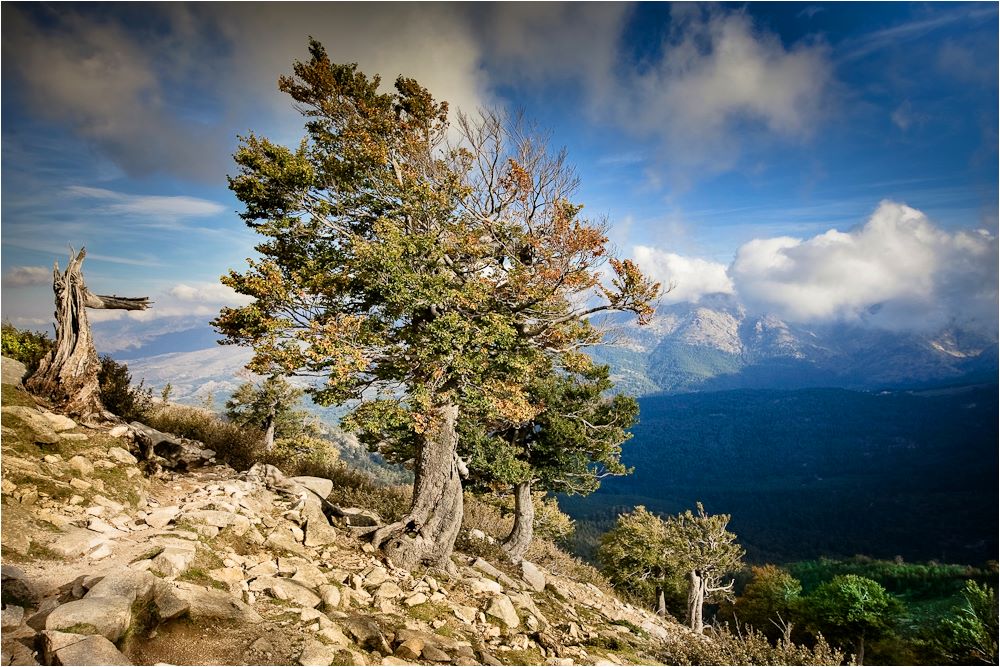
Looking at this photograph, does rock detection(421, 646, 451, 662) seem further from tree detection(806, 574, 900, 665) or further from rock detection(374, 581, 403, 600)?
tree detection(806, 574, 900, 665)

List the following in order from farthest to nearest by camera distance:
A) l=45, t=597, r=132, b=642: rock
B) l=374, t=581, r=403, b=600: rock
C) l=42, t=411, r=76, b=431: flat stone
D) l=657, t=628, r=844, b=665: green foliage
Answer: l=657, t=628, r=844, b=665: green foliage < l=42, t=411, r=76, b=431: flat stone < l=374, t=581, r=403, b=600: rock < l=45, t=597, r=132, b=642: rock

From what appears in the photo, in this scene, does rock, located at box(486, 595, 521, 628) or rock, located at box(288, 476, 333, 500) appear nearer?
rock, located at box(486, 595, 521, 628)

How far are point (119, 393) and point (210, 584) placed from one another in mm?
10119

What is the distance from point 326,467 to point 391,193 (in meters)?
11.8

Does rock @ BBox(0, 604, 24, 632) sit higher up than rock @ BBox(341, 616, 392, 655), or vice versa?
rock @ BBox(0, 604, 24, 632)

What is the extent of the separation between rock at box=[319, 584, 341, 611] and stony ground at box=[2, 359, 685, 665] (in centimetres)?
3

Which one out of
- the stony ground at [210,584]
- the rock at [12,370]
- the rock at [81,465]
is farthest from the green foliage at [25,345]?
the rock at [81,465]

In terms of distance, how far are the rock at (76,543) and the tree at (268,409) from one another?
91.1 ft

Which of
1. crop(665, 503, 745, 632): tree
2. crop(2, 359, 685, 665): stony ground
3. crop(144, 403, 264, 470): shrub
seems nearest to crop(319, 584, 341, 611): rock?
crop(2, 359, 685, 665): stony ground

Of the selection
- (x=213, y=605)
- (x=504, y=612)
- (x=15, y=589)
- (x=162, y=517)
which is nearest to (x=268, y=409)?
(x=162, y=517)

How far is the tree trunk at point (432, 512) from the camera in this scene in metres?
9.95

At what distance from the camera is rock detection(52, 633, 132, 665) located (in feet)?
11.8

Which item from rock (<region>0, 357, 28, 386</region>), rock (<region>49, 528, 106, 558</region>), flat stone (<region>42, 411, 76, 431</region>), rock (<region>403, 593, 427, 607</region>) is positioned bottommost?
rock (<region>403, 593, 427, 607</region>)

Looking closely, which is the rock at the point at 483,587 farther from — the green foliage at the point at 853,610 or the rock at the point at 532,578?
the green foliage at the point at 853,610
